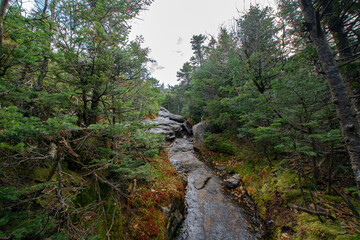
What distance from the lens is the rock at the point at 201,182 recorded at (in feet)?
24.5

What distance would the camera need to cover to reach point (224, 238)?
4.38 m

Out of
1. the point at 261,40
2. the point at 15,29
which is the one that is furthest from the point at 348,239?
the point at 261,40

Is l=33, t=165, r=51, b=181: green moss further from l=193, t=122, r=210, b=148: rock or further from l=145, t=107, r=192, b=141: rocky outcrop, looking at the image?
l=193, t=122, r=210, b=148: rock

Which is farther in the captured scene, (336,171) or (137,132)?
(336,171)

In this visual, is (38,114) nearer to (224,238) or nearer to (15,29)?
(15,29)

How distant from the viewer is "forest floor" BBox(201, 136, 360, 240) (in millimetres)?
3242

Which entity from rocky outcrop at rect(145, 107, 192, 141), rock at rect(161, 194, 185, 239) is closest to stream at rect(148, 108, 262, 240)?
rock at rect(161, 194, 185, 239)

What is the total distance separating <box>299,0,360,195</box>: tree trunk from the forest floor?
1306 mm

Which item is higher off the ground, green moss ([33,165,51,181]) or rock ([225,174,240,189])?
green moss ([33,165,51,181])

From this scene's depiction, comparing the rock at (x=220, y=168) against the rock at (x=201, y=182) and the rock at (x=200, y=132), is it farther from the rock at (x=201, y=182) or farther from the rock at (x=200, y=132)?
the rock at (x=200, y=132)

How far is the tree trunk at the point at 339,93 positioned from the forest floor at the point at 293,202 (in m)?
1.31

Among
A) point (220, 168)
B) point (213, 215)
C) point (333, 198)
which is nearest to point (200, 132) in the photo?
point (220, 168)

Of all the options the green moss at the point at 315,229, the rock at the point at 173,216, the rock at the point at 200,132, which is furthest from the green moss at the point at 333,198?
the rock at the point at 200,132

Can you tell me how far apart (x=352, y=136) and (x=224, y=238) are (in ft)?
15.0
